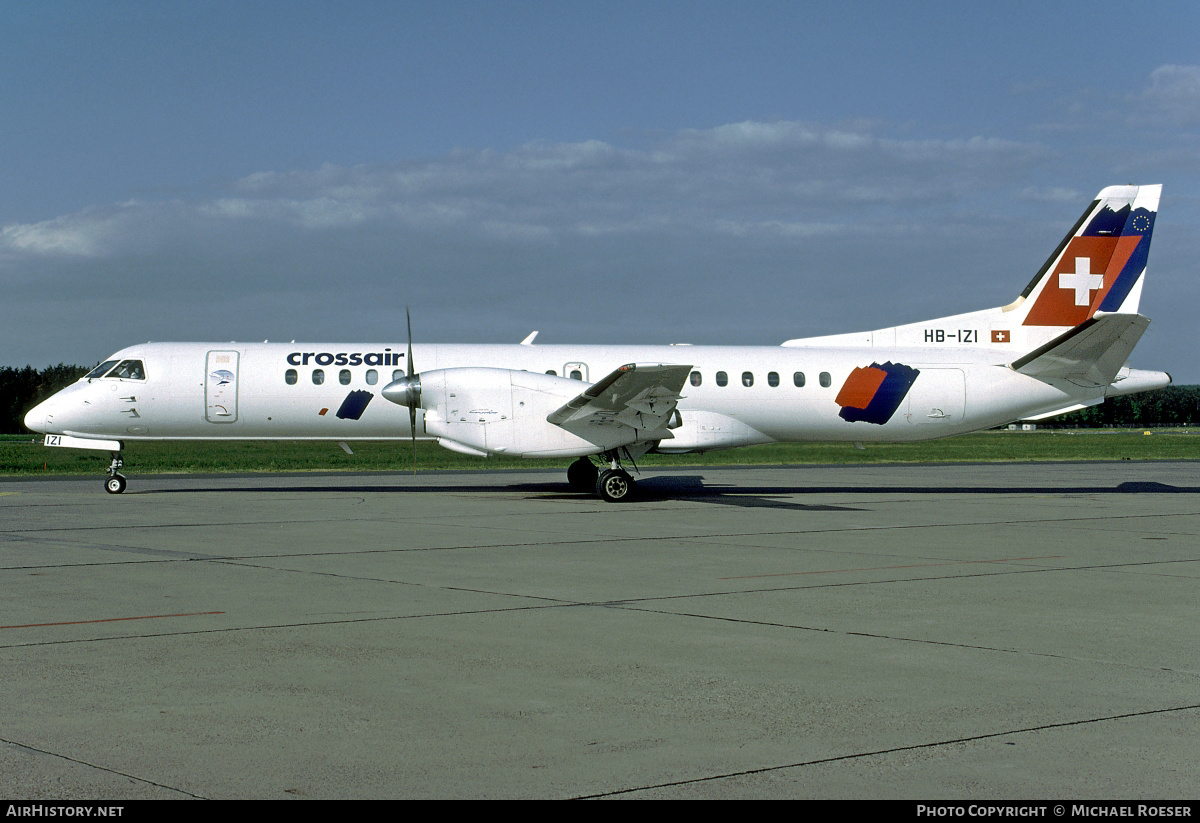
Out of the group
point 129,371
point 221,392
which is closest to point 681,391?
point 221,392

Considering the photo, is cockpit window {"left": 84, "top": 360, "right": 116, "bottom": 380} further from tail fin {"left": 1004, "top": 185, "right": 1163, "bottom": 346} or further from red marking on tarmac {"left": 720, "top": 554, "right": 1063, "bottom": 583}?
tail fin {"left": 1004, "top": 185, "right": 1163, "bottom": 346}

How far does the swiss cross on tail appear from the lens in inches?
955

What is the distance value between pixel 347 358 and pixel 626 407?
6.38 m

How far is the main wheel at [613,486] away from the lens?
70.8 feet

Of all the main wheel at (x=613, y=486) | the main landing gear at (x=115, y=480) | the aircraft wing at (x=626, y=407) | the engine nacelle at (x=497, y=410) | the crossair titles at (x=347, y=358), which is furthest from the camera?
the main landing gear at (x=115, y=480)

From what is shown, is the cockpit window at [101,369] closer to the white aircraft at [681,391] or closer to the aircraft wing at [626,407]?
the white aircraft at [681,391]

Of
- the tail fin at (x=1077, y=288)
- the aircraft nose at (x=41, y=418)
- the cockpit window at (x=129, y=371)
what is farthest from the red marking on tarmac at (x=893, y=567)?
the aircraft nose at (x=41, y=418)

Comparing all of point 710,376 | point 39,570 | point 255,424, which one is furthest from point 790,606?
point 255,424

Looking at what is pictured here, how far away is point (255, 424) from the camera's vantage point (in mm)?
23016

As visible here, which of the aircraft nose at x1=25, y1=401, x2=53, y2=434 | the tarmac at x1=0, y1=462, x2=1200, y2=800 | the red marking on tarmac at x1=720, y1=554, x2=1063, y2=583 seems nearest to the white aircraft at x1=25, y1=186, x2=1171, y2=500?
the aircraft nose at x1=25, y1=401, x2=53, y2=434

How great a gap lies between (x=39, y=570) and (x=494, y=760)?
8369mm

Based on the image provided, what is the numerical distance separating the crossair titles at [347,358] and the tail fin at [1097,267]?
13.7m

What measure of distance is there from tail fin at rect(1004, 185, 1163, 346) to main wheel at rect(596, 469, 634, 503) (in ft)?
32.4

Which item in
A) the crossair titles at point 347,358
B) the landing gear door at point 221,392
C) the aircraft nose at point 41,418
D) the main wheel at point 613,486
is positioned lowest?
the main wheel at point 613,486
